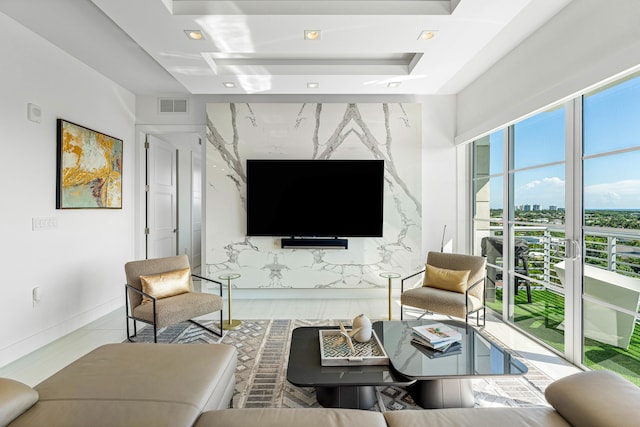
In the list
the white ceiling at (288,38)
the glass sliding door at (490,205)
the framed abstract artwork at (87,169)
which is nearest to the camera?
the white ceiling at (288,38)

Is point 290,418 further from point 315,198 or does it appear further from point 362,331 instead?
point 315,198

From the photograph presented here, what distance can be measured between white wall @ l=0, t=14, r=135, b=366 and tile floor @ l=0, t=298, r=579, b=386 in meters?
0.16

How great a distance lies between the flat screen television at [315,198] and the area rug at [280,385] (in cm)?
149

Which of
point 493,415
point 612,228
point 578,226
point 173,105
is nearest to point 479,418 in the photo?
point 493,415

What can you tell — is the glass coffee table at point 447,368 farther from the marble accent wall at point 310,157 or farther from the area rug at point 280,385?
the marble accent wall at point 310,157

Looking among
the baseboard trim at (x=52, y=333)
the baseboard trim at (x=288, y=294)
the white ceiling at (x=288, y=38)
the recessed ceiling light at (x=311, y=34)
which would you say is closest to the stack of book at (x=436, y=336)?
the baseboard trim at (x=288, y=294)

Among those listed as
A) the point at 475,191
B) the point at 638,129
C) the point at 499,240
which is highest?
the point at 638,129

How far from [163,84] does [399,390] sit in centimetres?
421

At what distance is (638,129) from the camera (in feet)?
6.68

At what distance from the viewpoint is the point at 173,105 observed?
14.3 ft

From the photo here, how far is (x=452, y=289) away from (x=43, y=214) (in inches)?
157

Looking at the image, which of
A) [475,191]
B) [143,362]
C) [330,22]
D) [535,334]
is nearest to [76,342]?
[143,362]

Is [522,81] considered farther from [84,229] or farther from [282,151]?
[84,229]

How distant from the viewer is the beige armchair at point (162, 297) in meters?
2.68
